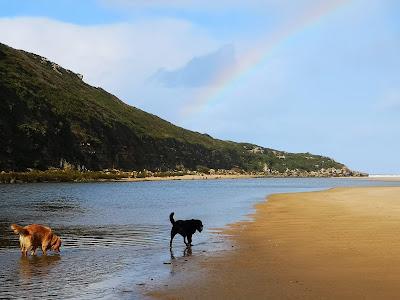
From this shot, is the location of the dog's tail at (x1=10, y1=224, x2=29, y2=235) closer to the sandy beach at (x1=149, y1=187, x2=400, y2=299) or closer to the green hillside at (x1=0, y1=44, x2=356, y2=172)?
the sandy beach at (x1=149, y1=187, x2=400, y2=299)

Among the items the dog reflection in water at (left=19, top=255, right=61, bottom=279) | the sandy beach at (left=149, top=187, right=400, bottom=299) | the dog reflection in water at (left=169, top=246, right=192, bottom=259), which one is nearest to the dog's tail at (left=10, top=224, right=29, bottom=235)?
the dog reflection in water at (left=19, top=255, right=61, bottom=279)

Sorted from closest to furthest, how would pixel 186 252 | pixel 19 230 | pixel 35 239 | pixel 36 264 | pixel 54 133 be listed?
pixel 36 264 < pixel 19 230 < pixel 35 239 < pixel 186 252 < pixel 54 133

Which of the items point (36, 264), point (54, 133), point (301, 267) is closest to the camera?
point (301, 267)

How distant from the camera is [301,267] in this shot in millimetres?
12750

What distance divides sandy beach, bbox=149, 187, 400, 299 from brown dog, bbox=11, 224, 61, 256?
5278mm

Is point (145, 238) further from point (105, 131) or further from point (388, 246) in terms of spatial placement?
point (105, 131)

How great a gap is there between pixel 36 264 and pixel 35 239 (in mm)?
1766

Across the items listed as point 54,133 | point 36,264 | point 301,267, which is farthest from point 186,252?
point 54,133

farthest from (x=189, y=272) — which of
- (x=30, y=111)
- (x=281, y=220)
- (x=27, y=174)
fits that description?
(x=30, y=111)

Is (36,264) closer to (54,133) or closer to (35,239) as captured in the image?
(35,239)

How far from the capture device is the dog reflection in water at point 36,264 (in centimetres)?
1309

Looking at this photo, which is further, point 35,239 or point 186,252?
point 186,252

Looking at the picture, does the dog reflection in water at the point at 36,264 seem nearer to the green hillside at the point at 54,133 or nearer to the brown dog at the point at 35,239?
the brown dog at the point at 35,239

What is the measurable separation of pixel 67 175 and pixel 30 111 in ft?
118
